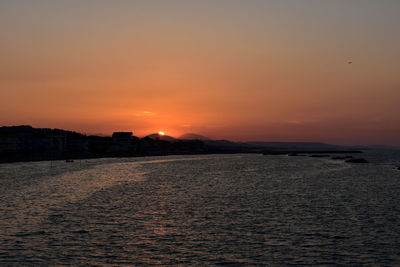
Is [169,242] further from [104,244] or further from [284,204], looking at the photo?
[284,204]

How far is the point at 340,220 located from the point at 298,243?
31.8 feet

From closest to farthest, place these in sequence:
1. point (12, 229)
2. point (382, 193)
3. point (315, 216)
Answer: point (12, 229)
point (315, 216)
point (382, 193)

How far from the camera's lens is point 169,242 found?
85.9 ft

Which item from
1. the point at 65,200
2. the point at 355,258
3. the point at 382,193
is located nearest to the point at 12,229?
the point at 65,200

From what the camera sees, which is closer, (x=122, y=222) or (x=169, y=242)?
(x=169, y=242)

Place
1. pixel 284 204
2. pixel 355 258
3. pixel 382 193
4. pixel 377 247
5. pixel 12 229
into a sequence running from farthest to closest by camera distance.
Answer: pixel 382 193 → pixel 284 204 → pixel 12 229 → pixel 377 247 → pixel 355 258

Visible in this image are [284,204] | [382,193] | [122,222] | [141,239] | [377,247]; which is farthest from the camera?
[382,193]

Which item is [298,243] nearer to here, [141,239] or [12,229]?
[141,239]

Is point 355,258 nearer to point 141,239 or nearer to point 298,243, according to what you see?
point 298,243

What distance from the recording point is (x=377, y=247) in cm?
2495

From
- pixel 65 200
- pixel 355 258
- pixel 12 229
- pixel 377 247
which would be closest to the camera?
pixel 355 258

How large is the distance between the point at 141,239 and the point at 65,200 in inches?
927

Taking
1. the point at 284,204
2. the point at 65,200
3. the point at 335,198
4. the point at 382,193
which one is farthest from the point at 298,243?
the point at 382,193

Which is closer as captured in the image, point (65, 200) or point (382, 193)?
point (65, 200)
